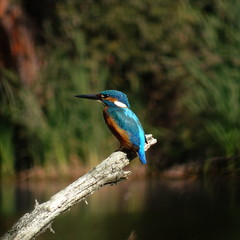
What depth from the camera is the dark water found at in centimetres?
787

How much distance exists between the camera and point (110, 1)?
10.8 metres

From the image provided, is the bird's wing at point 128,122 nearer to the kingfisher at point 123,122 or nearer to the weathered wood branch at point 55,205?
the kingfisher at point 123,122

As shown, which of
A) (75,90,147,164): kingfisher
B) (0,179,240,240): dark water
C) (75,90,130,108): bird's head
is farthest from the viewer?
(0,179,240,240): dark water

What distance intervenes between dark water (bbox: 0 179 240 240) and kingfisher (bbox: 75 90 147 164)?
8.75 ft

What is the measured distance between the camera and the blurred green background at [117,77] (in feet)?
31.2

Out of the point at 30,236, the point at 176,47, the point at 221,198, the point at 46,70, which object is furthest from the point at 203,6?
the point at 30,236

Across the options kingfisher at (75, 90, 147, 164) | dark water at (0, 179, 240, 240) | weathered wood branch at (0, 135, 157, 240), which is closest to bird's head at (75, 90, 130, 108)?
kingfisher at (75, 90, 147, 164)

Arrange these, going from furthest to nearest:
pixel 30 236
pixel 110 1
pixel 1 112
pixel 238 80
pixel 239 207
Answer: pixel 110 1 → pixel 1 112 → pixel 238 80 → pixel 239 207 → pixel 30 236

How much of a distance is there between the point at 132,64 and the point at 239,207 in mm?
3110

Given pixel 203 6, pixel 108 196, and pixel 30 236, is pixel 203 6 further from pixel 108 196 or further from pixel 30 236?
pixel 30 236

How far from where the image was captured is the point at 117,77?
35.5 ft

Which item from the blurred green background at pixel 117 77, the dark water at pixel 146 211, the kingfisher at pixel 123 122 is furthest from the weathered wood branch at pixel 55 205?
the blurred green background at pixel 117 77

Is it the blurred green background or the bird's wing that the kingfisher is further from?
the blurred green background

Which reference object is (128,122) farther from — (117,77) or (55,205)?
(117,77)
